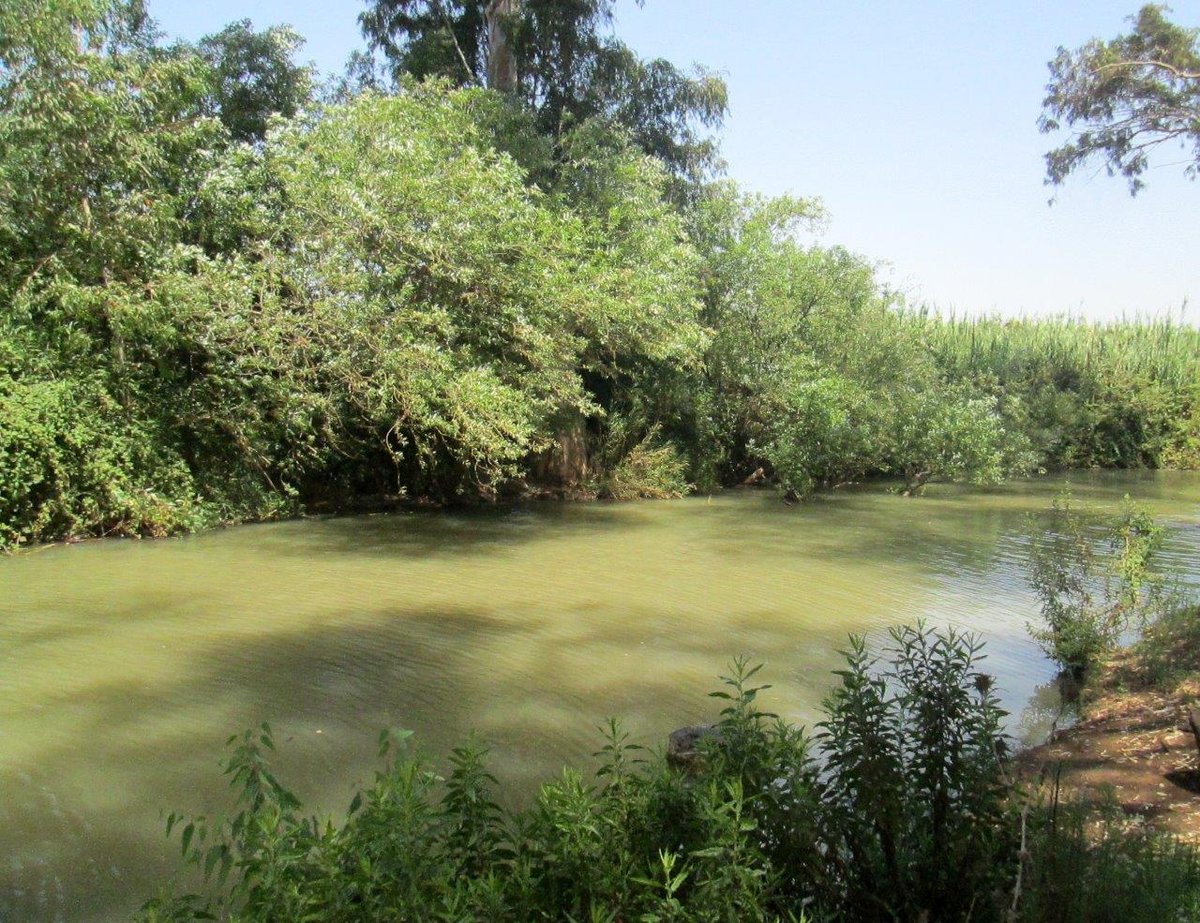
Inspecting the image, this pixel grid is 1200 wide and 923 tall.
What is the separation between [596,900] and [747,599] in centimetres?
789

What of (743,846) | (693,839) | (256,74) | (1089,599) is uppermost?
(256,74)

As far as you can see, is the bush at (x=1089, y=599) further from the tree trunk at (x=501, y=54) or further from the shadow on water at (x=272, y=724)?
the tree trunk at (x=501, y=54)

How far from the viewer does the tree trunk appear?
1989cm

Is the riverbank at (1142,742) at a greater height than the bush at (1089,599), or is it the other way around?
the bush at (1089,599)

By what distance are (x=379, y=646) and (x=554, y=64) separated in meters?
16.7

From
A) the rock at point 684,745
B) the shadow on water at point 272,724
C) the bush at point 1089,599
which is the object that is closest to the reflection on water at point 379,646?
the shadow on water at point 272,724

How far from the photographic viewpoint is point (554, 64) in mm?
20859

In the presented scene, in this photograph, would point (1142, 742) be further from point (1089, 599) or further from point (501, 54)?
point (501, 54)

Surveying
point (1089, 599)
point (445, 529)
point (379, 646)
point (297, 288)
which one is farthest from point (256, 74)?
point (1089, 599)

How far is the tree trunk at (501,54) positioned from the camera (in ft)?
65.3

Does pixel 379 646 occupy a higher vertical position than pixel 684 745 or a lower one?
lower

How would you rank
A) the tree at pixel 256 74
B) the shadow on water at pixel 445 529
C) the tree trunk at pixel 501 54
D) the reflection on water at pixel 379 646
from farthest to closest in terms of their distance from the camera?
the tree trunk at pixel 501 54
the tree at pixel 256 74
the shadow on water at pixel 445 529
the reflection on water at pixel 379 646

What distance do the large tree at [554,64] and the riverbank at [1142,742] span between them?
16.0 m

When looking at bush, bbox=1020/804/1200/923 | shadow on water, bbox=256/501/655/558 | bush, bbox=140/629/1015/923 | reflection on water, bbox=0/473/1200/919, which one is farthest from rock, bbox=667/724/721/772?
shadow on water, bbox=256/501/655/558
